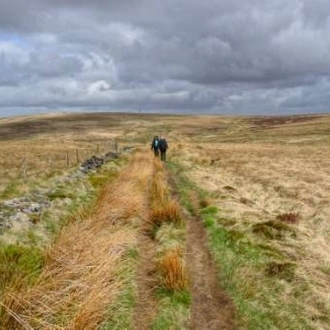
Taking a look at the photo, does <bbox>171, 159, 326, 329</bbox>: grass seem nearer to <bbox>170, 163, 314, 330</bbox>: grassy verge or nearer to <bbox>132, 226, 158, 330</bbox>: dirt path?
<bbox>170, 163, 314, 330</bbox>: grassy verge

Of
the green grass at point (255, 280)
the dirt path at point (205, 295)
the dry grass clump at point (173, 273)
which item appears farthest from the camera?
the dry grass clump at point (173, 273)

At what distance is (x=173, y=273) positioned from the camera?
34.9 feet

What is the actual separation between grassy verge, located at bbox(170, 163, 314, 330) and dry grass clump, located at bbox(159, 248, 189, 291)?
1.05 meters

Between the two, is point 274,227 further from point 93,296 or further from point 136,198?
point 93,296

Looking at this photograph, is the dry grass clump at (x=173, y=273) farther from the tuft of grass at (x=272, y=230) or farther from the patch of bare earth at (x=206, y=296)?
the tuft of grass at (x=272, y=230)

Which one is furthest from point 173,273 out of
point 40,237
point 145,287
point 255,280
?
point 40,237

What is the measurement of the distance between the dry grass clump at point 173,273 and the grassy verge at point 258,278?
105 centimetres

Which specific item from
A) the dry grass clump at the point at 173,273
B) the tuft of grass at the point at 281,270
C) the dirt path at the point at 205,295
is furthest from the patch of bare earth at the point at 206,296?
the tuft of grass at the point at 281,270

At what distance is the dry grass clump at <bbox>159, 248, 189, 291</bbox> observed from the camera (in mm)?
10383

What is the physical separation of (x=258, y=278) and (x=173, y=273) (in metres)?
2.21

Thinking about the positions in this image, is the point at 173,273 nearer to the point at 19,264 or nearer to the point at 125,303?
the point at 125,303

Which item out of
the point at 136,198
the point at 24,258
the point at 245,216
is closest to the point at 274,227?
the point at 245,216

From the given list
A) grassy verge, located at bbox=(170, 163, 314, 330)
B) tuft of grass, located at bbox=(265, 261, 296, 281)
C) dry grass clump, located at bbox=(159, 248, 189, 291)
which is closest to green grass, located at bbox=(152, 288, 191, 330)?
dry grass clump, located at bbox=(159, 248, 189, 291)

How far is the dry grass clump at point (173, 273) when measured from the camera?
34.1 feet
